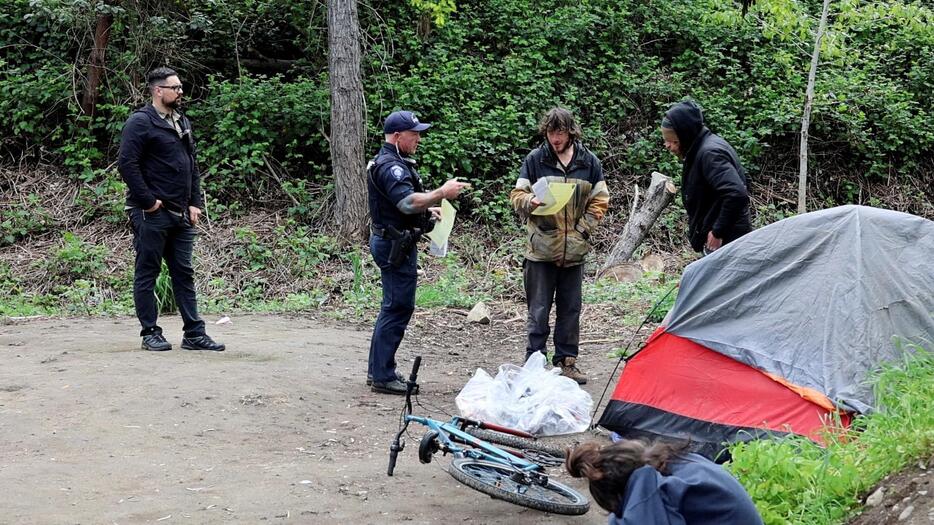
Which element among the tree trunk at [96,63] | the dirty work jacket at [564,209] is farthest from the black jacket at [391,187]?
the tree trunk at [96,63]

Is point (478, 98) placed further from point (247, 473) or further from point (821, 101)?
point (247, 473)

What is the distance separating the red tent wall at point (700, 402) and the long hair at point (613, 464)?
2.01m

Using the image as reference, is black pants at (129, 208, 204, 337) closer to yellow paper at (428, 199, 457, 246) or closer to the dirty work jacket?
yellow paper at (428, 199, 457, 246)

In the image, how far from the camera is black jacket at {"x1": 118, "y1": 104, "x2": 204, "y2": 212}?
23.2 ft

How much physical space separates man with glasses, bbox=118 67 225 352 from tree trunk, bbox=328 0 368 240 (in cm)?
533

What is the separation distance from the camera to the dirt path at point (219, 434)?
14.9 feet

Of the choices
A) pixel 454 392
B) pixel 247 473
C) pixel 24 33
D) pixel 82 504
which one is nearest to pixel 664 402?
pixel 454 392

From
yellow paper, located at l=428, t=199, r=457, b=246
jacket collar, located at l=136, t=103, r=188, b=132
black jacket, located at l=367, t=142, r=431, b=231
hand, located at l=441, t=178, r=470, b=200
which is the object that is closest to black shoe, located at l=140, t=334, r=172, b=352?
jacket collar, located at l=136, t=103, r=188, b=132

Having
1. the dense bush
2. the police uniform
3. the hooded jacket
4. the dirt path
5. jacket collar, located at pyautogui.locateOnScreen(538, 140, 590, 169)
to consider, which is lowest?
the dirt path

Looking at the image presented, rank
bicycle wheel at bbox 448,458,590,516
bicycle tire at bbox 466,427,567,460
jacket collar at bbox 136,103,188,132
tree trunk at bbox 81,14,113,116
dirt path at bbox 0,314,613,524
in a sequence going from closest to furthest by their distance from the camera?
bicycle wheel at bbox 448,458,590,516, dirt path at bbox 0,314,613,524, bicycle tire at bbox 466,427,567,460, jacket collar at bbox 136,103,188,132, tree trunk at bbox 81,14,113,116

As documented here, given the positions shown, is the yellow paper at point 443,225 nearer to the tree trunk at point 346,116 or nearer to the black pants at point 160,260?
the black pants at point 160,260

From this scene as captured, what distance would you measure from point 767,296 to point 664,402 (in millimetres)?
875

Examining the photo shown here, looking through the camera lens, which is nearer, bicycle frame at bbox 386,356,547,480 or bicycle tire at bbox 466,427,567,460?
bicycle frame at bbox 386,356,547,480

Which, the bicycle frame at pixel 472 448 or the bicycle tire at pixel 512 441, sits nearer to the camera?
the bicycle frame at pixel 472 448
